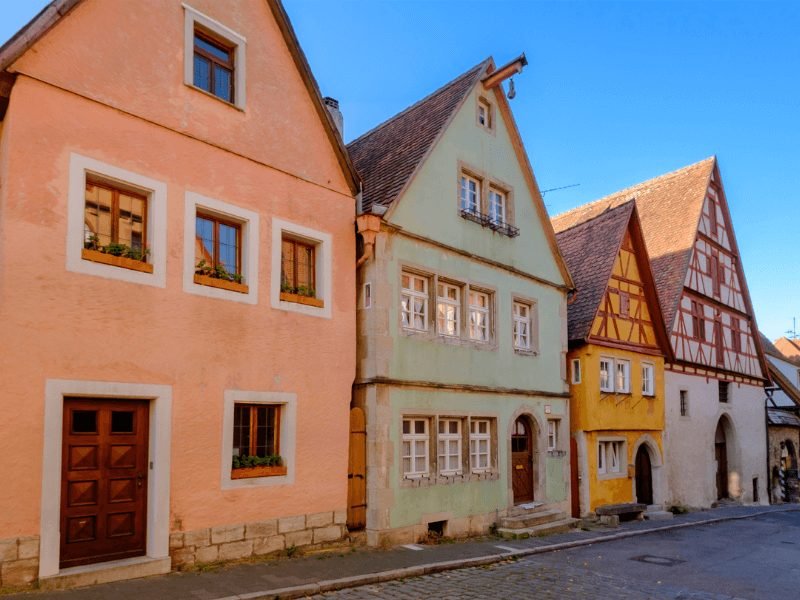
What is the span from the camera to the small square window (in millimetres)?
10984

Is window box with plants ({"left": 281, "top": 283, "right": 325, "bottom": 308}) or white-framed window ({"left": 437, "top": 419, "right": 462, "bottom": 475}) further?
white-framed window ({"left": 437, "top": 419, "right": 462, "bottom": 475})

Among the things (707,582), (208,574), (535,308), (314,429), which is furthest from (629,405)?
(208,574)

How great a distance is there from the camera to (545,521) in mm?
16406

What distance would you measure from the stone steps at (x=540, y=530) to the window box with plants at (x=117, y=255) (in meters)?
9.14

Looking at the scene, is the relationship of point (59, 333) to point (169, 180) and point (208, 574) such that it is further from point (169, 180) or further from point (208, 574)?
point (208, 574)

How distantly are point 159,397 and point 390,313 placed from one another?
4.91 meters

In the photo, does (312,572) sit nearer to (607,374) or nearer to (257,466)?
(257,466)

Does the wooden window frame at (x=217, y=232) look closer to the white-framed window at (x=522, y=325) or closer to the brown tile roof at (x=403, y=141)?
the brown tile roof at (x=403, y=141)

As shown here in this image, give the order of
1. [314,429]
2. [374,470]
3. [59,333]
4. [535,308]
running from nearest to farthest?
[59,333], [314,429], [374,470], [535,308]

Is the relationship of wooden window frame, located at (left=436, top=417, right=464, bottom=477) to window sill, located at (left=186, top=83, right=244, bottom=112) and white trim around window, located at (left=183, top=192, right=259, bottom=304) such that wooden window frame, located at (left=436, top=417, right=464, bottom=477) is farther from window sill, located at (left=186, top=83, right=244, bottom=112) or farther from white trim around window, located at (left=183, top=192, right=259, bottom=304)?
window sill, located at (left=186, top=83, right=244, bottom=112)

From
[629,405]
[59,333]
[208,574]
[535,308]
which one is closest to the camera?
[59,333]

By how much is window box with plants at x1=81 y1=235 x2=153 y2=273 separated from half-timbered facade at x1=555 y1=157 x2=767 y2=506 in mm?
18339

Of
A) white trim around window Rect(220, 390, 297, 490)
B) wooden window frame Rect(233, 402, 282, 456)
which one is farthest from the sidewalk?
wooden window frame Rect(233, 402, 282, 456)

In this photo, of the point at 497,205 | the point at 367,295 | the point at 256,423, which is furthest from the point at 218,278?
the point at 497,205
